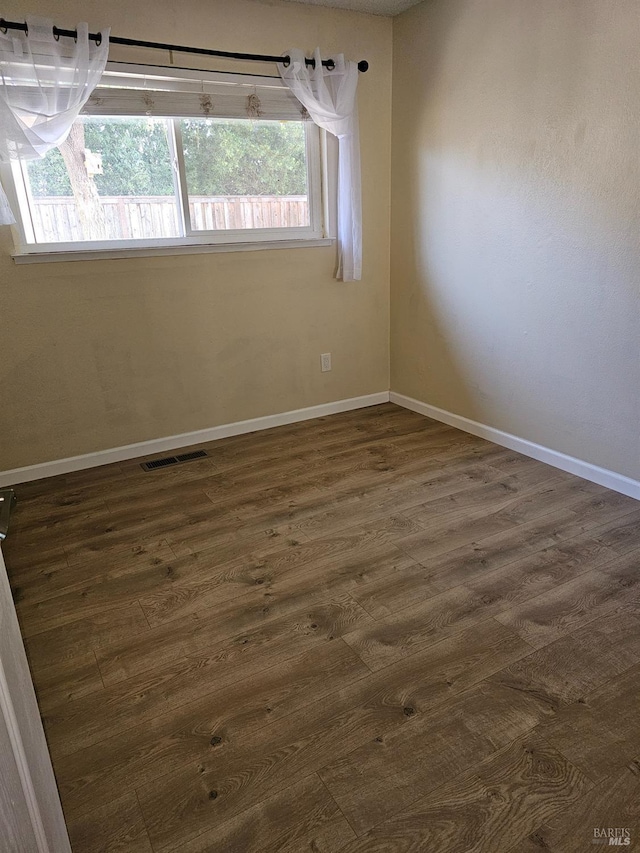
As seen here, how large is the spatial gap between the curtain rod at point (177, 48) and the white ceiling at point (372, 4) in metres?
0.26

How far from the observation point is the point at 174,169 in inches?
123

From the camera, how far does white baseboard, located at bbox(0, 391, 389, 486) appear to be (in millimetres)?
3133

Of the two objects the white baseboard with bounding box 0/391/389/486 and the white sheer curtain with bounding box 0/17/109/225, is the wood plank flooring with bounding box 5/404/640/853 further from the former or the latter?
the white sheer curtain with bounding box 0/17/109/225

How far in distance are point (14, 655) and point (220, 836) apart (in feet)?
2.52

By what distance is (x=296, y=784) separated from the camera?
4.58 feet

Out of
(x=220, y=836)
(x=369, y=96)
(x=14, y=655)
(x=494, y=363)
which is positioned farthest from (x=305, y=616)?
(x=369, y=96)

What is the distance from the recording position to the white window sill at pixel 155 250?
113 inches

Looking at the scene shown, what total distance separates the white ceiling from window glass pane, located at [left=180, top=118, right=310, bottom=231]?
63 cm

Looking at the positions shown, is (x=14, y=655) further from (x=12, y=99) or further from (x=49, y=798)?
(x=12, y=99)

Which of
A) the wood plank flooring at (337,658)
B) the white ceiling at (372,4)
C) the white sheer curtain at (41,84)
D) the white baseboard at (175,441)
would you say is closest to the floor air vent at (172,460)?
the white baseboard at (175,441)

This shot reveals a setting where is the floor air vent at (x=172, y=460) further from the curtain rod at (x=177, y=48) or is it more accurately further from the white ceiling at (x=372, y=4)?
the white ceiling at (x=372, y=4)

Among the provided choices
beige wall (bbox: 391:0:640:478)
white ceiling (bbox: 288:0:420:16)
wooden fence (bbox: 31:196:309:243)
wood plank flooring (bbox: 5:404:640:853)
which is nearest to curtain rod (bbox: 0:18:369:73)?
white ceiling (bbox: 288:0:420:16)

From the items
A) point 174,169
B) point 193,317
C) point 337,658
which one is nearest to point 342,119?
point 174,169

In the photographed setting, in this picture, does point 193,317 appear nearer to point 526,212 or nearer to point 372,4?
point 526,212
